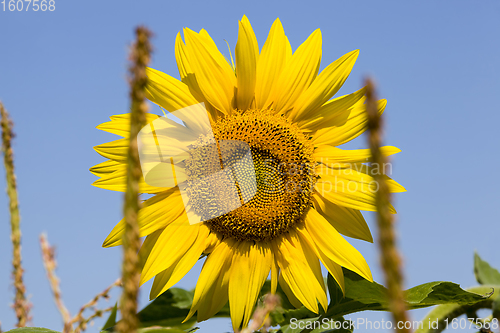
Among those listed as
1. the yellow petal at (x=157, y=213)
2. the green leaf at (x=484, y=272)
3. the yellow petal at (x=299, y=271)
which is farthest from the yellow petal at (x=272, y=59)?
the green leaf at (x=484, y=272)

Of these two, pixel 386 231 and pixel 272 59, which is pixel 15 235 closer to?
pixel 386 231

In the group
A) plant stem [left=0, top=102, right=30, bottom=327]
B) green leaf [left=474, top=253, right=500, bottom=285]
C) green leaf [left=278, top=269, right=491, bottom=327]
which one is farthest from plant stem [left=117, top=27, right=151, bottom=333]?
green leaf [left=474, top=253, right=500, bottom=285]

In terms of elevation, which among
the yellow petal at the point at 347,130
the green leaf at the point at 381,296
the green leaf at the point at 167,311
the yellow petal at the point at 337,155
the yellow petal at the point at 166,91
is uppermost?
the yellow petal at the point at 166,91

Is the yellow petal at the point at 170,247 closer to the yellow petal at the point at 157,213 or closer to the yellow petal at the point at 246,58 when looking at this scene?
the yellow petal at the point at 157,213

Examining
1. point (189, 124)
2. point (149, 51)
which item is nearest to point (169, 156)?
point (189, 124)

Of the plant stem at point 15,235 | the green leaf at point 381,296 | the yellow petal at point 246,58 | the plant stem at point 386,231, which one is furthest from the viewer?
the yellow petal at point 246,58

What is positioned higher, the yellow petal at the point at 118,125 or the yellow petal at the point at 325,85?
the yellow petal at the point at 325,85

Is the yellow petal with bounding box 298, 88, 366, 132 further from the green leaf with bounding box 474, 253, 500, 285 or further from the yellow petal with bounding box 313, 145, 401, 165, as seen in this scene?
the green leaf with bounding box 474, 253, 500, 285
